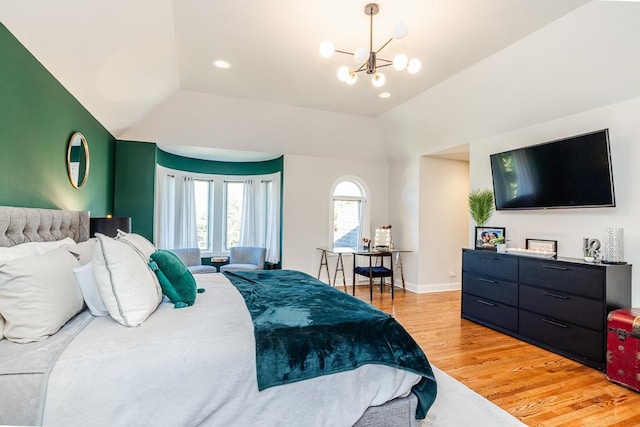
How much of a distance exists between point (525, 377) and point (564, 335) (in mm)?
783

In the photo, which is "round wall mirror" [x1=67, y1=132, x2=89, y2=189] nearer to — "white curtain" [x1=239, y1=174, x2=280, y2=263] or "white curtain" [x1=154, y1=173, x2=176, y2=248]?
"white curtain" [x1=154, y1=173, x2=176, y2=248]

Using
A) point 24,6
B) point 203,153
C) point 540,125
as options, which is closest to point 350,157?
point 203,153

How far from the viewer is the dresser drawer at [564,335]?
279 centimetres

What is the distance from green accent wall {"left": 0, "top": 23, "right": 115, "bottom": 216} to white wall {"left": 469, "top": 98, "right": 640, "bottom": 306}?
15.9ft

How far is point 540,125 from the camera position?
3.80 meters

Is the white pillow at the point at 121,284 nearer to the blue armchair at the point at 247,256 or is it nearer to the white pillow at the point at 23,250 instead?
the white pillow at the point at 23,250

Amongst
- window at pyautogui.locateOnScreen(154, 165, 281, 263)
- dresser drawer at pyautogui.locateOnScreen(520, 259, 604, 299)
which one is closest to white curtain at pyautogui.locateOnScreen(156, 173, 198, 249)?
window at pyautogui.locateOnScreen(154, 165, 281, 263)

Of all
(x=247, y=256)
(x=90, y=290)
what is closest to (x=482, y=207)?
(x=247, y=256)

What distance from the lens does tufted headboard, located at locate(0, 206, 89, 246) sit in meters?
1.95

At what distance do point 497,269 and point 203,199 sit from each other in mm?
5185

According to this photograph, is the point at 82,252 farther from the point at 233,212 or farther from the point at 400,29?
the point at 233,212

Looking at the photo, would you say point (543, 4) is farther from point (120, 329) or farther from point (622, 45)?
point (120, 329)

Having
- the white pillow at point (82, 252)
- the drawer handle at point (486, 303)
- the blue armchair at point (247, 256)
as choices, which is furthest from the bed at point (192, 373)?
the blue armchair at point (247, 256)

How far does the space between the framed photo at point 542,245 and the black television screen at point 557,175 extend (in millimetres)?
404
